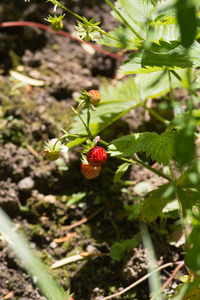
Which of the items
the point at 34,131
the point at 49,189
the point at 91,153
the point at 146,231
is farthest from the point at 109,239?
the point at 34,131

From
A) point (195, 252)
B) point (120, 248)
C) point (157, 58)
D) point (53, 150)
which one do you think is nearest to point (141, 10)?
point (157, 58)

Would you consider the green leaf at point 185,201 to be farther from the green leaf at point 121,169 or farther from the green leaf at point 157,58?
the green leaf at point 157,58

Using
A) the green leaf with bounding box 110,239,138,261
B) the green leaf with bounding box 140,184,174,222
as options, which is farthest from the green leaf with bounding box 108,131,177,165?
the green leaf with bounding box 110,239,138,261

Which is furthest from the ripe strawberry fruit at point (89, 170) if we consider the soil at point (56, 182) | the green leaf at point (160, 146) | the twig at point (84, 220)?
the twig at point (84, 220)

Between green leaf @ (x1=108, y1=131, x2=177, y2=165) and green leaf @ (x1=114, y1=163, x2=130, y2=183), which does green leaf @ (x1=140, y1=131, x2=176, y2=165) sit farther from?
green leaf @ (x1=114, y1=163, x2=130, y2=183)

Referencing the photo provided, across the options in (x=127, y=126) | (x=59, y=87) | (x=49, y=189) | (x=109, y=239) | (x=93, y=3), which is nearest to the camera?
(x=109, y=239)

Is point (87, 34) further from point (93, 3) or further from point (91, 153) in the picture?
point (93, 3)
